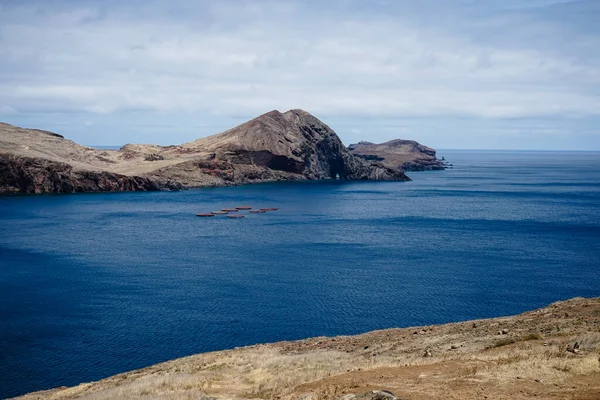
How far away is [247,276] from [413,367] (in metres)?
47.4

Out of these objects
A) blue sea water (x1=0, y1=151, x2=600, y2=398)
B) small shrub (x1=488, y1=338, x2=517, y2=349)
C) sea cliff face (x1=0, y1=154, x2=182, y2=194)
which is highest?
sea cliff face (x1=0, y1=154, x2=182, y2=194)

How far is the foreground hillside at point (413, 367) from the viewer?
2325 cm

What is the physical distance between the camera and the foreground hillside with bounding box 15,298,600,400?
23.2 metres

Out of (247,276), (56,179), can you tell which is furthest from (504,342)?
(56,179)

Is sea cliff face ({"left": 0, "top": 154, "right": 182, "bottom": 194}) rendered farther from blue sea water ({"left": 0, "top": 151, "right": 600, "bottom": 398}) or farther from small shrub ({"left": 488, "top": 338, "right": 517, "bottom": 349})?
small shrub ({"left": 488, "top": 338, "right": 517, "bottom": 349})

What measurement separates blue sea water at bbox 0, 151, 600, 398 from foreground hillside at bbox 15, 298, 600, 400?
11284 millimetres

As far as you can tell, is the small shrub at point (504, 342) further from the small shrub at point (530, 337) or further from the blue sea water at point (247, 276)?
the blue sea water at point (247, 276)

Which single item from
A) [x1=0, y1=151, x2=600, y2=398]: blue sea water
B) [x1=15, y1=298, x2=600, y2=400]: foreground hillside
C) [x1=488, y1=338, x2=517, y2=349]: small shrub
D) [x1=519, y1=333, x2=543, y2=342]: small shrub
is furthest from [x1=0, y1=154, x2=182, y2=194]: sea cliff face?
[x1=519, y1=333, x2=543, y2=342]: small shrub

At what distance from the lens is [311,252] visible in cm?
8950

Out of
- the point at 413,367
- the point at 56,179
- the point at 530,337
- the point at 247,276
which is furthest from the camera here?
the point at 56,179

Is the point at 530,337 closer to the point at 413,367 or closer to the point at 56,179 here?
the point at 413,367

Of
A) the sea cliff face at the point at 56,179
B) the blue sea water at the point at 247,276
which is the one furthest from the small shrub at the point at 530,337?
the sea cliff face at the point at 56,179

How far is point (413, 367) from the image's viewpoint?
2786 cm

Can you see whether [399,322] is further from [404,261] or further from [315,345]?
[404,261]
